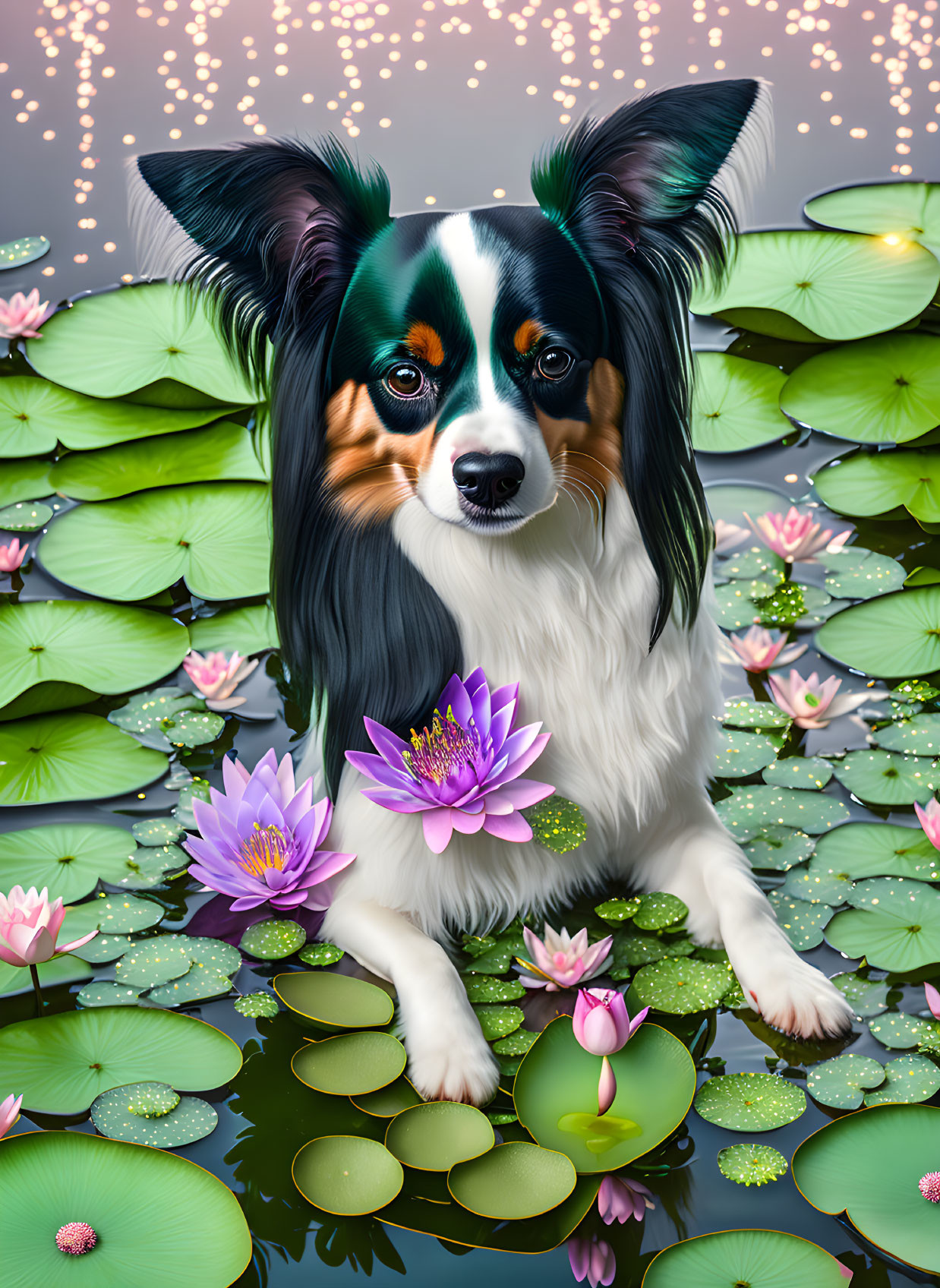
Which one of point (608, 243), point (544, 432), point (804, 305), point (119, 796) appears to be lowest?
point (119, 796)

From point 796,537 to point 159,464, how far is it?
1182 mm

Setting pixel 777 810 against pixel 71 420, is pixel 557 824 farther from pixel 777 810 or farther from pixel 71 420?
pixel 71 420

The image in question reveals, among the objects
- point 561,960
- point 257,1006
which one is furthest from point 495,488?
point 257,1006

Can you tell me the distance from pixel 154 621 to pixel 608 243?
41.7 inches

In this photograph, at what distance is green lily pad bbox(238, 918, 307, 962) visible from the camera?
5.33 feet

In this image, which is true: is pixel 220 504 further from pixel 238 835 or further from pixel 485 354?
pixel 485 354

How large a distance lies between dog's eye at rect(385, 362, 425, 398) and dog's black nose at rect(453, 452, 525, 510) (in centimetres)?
11

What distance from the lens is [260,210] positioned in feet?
4.79

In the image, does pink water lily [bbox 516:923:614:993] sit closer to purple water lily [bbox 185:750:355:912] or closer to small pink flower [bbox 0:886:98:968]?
purple water lily [bbox 185:750:355:912]

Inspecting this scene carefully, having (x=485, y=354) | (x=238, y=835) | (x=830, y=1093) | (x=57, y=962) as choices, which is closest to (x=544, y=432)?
(x=485, y=354)

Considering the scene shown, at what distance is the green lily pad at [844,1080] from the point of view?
1.41m

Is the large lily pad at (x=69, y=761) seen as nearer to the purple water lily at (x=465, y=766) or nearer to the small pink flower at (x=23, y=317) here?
the purple water lily at (x=465, y=766)

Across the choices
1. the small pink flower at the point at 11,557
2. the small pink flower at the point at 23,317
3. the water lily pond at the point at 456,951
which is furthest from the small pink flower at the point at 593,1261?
the small pink flower at the point at 23,317

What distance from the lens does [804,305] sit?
2.77 metres
